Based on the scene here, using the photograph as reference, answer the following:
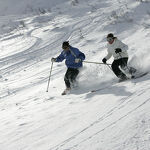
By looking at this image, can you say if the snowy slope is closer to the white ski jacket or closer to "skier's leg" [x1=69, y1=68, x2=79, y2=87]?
"skier's leg" [x1=69, y1=68, x2=79, y2=87]

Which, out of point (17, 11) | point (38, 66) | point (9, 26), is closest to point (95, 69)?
point (38, 66)

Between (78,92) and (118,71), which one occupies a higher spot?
(118,71)

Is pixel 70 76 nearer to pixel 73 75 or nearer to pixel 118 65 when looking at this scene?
pixel 73 75

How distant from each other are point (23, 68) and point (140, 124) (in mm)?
8825

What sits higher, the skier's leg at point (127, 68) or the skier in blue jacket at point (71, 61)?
the skier in blue jacket at point (71, 61)

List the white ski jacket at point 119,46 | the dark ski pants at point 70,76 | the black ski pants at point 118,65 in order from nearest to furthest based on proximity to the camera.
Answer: the black ski pants at point 118,65
the white ski jacket at point 119,46
the dark ski pants at point 70,76

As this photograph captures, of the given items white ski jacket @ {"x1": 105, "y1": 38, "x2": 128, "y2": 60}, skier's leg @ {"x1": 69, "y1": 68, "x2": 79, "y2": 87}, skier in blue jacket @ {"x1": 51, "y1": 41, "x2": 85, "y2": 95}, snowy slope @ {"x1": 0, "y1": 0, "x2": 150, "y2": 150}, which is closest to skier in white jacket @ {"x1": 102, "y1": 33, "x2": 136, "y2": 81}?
white ski jacket @ {"x1": 105, "y1": 38, "x2": 128, "y2": 60}

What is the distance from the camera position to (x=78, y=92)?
26.5 feet

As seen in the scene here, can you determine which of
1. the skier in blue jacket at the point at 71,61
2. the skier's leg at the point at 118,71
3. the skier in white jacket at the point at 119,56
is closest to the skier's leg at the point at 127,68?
the skier in white jacket at the point at 119,56

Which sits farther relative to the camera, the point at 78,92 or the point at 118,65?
the point at 118,65

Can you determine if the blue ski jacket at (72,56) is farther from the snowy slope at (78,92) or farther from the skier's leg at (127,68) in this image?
the skier's leg at (127,68)

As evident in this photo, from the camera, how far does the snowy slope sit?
4.78 metres

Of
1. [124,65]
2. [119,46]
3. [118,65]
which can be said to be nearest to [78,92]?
[118,65]

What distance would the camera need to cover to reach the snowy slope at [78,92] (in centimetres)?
478
